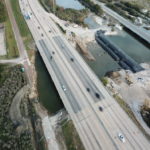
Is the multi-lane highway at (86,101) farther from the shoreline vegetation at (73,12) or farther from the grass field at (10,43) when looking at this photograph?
the shoreline vegetation at (73,12)

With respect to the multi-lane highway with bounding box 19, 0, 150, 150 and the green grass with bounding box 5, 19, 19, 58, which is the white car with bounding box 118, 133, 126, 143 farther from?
the green grass with bounding box 5, 19, 19, 58

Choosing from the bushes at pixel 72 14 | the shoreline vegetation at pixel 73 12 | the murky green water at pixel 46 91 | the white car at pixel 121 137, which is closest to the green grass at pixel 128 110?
the white car at pixel 121 137

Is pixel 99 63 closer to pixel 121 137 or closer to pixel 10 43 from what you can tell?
pixel 121 137

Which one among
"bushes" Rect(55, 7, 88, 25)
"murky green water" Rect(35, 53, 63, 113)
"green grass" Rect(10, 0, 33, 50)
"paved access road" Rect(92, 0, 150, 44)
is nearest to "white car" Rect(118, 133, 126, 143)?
"murky green water" Rect(35, 53, 63, 113)

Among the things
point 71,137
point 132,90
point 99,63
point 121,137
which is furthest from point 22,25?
point 121,137

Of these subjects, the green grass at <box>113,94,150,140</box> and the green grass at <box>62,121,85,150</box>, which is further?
the green grass at <box>113,94,150,140</box>
